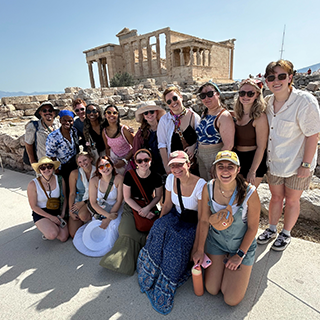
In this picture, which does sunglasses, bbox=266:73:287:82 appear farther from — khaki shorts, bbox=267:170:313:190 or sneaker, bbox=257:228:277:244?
sneaker, bbox=257:228:277:244

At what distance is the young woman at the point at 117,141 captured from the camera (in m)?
3.62

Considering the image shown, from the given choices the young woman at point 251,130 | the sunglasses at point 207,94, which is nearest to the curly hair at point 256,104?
the young woman at point 251,130

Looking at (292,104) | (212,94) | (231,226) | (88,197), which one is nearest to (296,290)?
(231,226)

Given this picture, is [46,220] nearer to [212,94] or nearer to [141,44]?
[212,94]

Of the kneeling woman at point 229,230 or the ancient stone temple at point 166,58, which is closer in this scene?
the kneeling woman at point 229,230

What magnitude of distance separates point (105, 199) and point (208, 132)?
1.84m

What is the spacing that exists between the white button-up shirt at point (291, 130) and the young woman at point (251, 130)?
0.33 ft

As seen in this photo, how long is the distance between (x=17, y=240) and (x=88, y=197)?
1.34m

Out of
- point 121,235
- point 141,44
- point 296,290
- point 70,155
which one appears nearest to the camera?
point 296,290

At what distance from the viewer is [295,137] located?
2.46 metres

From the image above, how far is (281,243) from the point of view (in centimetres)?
275

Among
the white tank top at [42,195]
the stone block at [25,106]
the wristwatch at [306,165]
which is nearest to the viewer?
the wristwatch at [306,165]

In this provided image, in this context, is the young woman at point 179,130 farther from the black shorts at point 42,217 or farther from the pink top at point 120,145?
the black shorts at point 42,217

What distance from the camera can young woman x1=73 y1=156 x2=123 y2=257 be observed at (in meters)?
3.18
